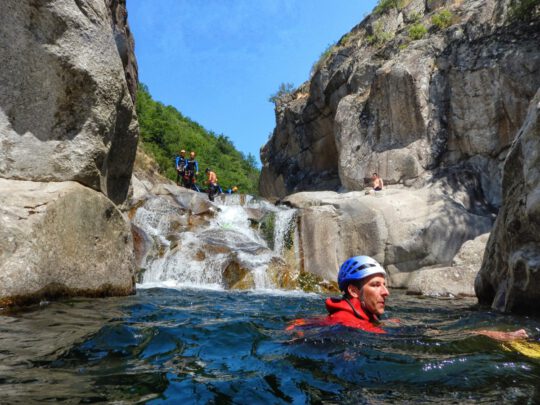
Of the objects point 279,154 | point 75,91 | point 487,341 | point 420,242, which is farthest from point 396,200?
point 279,154

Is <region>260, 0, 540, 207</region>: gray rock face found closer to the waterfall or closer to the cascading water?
the waterfall

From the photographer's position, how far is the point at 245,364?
10.9 feet

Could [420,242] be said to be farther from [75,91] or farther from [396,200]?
[75,91]

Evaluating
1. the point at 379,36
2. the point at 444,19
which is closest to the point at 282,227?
the point at 444,19

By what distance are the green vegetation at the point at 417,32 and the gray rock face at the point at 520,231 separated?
16601 millimetres

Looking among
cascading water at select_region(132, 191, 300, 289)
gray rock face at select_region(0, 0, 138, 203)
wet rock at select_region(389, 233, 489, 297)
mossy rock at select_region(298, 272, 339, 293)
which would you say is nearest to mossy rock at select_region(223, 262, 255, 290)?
cascading water at select_region(132, 191, 300, 289)

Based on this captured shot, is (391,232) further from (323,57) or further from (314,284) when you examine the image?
(323,57)

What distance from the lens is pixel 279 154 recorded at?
104ft

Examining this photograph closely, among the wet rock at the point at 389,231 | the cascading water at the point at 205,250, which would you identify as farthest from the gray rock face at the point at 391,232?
the cascading water at the point at 205,250

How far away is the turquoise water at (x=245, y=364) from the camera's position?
2559 mm

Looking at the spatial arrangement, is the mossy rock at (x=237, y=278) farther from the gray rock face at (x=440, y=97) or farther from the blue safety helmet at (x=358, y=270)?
the gray rock face at (x=440, y=97)

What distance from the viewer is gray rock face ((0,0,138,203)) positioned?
7410 millimetres

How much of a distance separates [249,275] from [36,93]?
20.2 feet

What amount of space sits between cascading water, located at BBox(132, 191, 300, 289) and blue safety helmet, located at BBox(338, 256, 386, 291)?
724cm
